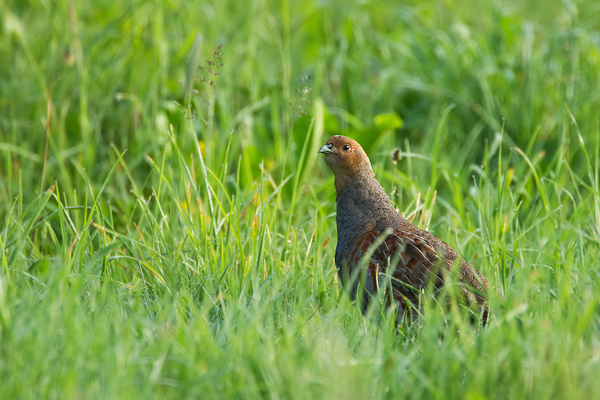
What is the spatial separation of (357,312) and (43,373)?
4.39 feet

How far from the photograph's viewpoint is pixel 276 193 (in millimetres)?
4617

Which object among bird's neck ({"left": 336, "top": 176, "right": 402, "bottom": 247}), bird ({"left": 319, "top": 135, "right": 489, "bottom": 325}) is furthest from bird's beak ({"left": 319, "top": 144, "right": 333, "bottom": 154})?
bird's neck ({"left": 336, "top": 176, "right": 402, "bottom": 247})

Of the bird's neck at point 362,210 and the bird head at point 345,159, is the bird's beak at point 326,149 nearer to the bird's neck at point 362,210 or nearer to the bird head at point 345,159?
the bird head at point 345,159

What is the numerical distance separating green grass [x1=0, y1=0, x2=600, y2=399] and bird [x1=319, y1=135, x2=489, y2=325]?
0.46ft

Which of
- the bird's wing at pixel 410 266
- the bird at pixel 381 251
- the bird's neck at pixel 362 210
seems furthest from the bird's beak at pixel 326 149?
the bird's wing at pixel 410 266

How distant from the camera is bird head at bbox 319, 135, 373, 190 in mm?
3855

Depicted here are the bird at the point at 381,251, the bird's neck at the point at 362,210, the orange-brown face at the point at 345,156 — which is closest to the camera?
the bird at the point at 381,251

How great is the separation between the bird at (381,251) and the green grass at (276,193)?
0.14m

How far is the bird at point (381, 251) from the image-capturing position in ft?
10.9

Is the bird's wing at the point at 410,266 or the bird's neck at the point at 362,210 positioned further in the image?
the bird's neck at the point at 362,210

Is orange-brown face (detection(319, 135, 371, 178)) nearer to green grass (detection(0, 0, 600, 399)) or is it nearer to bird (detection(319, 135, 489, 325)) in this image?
bird (detection(319, 135, 489, 325))

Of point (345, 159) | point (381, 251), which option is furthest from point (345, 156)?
point (381, 251)

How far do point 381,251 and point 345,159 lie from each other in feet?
2.10

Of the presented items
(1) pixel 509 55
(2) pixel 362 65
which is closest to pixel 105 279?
(2) pixel 362 65
